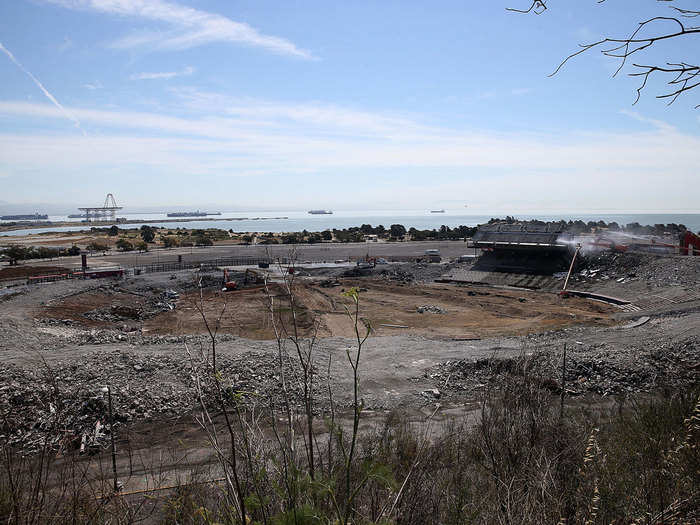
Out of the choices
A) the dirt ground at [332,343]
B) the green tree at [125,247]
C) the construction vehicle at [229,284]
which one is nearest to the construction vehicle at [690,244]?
the dirt ground at [332,343]

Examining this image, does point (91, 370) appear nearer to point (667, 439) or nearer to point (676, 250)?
point (667, 439)

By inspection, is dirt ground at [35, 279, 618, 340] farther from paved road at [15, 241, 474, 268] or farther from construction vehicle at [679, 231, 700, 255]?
paved road at [15, 241, 474, 268]

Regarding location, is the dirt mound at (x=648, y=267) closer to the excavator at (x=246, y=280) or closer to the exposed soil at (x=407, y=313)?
→ the exposed soil at (x=407, y=313)

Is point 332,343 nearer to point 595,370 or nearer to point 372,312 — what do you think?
point 372,312

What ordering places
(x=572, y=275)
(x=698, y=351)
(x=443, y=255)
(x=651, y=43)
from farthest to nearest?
(x=443, y=255)
(x=572, y=275)
(x=698, y=351)
(x=651, y=43)

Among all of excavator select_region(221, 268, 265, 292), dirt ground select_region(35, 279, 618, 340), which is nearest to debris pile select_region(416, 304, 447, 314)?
dirt ground select_region(35, 279, 618, 340)

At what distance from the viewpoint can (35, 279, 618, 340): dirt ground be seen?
2789cm

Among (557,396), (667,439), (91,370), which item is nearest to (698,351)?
(557,396)

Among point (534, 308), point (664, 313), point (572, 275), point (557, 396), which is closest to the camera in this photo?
point (557, 396)

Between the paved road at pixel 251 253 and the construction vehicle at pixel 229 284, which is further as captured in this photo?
the paved road at pixel 251 253

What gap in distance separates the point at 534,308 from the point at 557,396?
1965cm

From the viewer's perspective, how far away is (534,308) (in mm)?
33438

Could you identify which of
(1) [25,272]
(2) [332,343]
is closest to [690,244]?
(2) [332,343]

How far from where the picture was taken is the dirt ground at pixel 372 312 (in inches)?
1098
